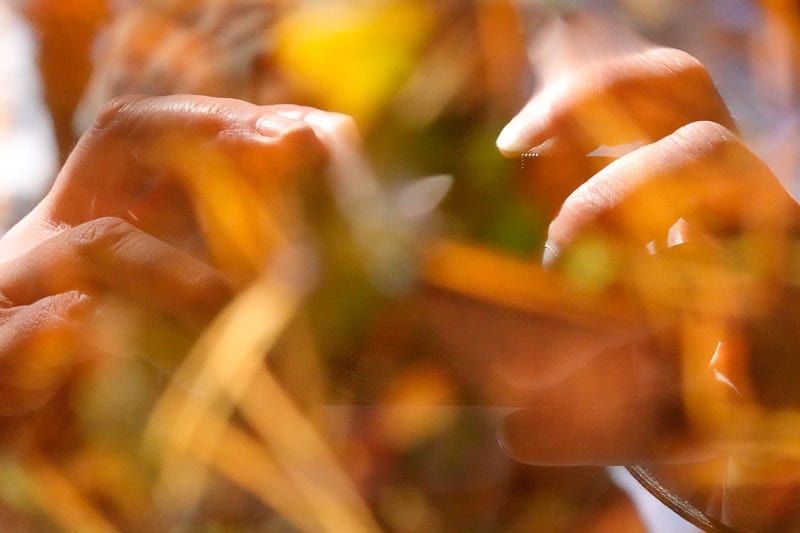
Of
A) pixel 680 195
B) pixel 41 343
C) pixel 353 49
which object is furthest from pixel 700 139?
pixel 41 343

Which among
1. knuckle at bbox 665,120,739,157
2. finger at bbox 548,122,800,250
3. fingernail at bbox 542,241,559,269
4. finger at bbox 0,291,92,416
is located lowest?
finger at bbox 0,291,92,416

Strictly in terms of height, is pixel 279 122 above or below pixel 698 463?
above

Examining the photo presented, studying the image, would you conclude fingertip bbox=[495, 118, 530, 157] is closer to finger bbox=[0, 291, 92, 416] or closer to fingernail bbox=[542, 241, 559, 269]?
fingernail bbox=[542, 241, 559, 269]

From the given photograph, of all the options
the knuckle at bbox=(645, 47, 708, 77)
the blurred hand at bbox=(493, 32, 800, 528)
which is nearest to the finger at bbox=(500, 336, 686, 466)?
the blurred hand at bbox=(493, 32, 800, 528)

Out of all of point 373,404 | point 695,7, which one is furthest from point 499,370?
point 695,7

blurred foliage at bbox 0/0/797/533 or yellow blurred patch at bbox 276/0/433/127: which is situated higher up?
yellow blurred patch at bbox 276/0/433/127

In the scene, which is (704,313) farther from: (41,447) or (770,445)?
(41,447)

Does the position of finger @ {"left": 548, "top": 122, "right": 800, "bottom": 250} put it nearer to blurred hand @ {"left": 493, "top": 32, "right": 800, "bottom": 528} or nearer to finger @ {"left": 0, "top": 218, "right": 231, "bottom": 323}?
blurred hand @ {"left": 493, "top": 32, "right": 800, "bottom": 528}

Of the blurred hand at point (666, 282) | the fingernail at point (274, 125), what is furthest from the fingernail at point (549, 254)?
the fingernail at point (274, 125)
